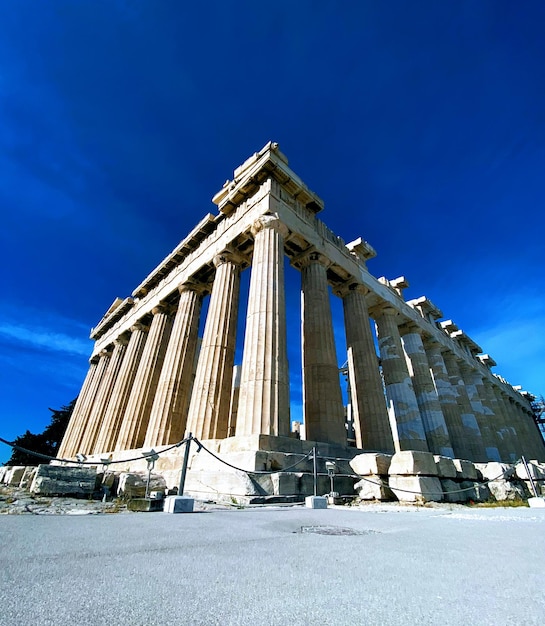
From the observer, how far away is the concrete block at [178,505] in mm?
5000

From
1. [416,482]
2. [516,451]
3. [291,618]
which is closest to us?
[291,618]

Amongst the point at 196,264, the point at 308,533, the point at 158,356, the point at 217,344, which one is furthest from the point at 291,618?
the point at 158,356

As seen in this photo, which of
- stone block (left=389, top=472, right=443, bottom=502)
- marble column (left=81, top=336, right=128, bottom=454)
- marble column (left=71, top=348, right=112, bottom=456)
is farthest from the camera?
marble column (left=71, top=348, right=112, bottom=456)

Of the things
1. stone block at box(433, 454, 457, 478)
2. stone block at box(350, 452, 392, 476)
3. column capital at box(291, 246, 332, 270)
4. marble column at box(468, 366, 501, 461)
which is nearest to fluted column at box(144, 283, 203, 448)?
column capital at box(291, 246, 332, 270)

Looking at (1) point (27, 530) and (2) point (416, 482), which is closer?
(1) point (27, 530)

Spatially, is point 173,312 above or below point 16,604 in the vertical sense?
above

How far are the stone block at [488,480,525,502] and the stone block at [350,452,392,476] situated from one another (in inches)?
155

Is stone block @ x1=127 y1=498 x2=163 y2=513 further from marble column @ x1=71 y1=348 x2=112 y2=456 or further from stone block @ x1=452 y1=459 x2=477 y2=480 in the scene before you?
marble column @ x1=71 y1=348 x2=112 y2=456

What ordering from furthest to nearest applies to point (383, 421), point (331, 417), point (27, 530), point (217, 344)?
point (383, 421), point (217, 344), point (331, 417), point (27, 530)

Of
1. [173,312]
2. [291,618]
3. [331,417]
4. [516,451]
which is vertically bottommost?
[291,618]

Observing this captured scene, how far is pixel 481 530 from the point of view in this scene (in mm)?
A: 3783

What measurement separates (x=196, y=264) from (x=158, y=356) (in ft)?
20.4

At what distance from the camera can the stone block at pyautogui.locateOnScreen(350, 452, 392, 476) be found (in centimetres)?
885

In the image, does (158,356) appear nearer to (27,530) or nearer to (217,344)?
(217,344)
